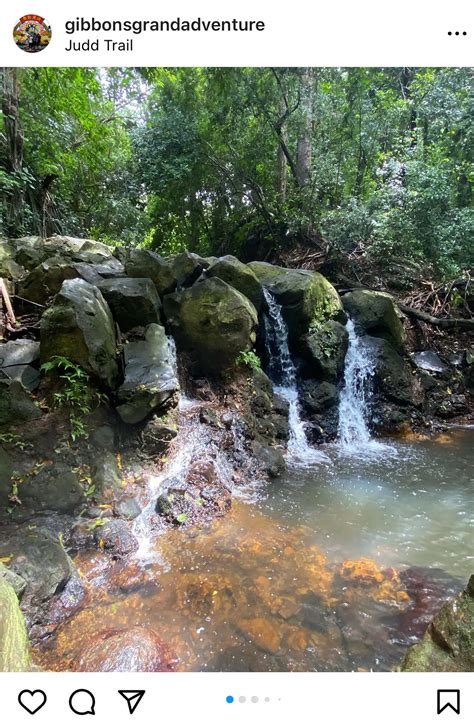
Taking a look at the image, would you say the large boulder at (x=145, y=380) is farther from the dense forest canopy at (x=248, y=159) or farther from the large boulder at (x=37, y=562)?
the dense forest canopy at (x=248, y=159)

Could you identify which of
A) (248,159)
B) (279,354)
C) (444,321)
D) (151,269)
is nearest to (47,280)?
(151,269)

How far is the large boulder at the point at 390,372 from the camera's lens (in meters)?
7.56

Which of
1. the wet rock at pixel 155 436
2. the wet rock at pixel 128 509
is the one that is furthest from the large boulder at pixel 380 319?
the wet rock at pixel 128 509

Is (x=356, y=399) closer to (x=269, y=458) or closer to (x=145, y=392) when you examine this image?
(x=269, y=458)

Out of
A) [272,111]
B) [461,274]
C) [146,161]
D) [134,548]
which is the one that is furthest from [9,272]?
[461,274]

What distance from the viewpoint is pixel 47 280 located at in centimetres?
586

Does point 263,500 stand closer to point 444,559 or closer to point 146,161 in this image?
point 444,559

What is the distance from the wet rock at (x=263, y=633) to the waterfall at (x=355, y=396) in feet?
13.2

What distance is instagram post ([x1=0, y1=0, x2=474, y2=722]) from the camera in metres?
2.58

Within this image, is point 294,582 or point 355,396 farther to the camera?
point 355,396

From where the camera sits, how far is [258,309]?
7.22 m

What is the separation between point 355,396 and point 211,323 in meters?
3.26

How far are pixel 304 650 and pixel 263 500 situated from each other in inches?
80.6
